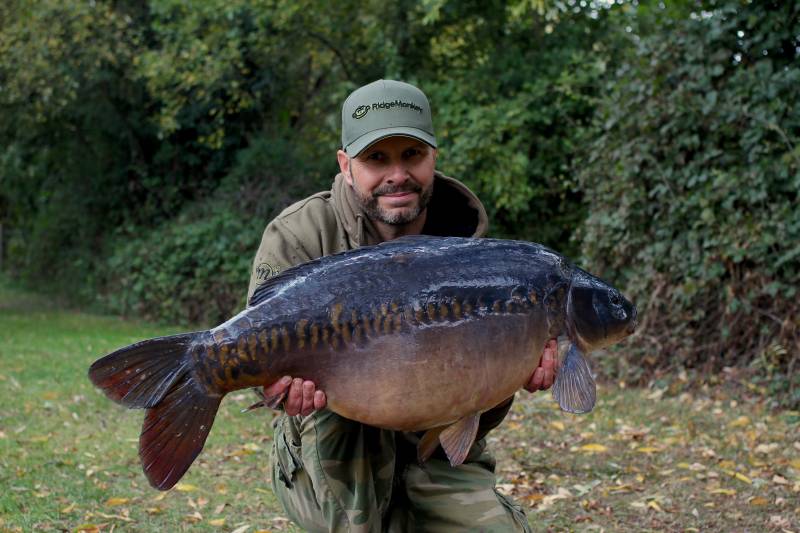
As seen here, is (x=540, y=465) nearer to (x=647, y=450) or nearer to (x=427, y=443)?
(x=647, y=450)

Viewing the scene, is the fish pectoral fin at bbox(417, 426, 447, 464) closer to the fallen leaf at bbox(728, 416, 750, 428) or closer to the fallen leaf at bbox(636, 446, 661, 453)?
the fallen leaf at bbox(636, 446, 661, 453)

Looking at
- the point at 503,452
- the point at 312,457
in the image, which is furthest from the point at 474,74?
the point at 312,457

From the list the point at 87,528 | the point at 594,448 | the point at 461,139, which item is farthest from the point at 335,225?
the point at 461,139

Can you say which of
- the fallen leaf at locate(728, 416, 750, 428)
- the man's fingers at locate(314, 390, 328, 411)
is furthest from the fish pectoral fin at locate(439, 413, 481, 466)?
the fallen leaf at locate(728, 416, 750, 428)

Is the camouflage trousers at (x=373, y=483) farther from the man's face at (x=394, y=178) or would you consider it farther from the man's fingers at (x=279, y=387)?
the man's face at (x=394, y=178)

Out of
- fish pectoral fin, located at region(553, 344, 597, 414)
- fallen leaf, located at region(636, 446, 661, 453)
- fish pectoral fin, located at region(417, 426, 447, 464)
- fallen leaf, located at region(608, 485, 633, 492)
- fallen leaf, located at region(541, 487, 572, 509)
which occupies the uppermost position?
fish pectoral fin, located at region(553, 344, 597, 414)

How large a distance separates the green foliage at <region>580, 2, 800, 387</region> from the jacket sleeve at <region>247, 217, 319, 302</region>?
470 centimetres

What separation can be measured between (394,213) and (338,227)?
29 centimetres

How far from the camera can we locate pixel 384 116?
3064 mm

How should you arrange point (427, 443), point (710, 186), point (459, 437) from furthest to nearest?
point (710, 186) → point (427, 443) → point (459, 437)

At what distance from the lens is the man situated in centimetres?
305

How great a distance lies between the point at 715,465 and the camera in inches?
218

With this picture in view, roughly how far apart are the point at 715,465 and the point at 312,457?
3.32 meters

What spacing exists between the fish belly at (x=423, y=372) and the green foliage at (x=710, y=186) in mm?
4812
